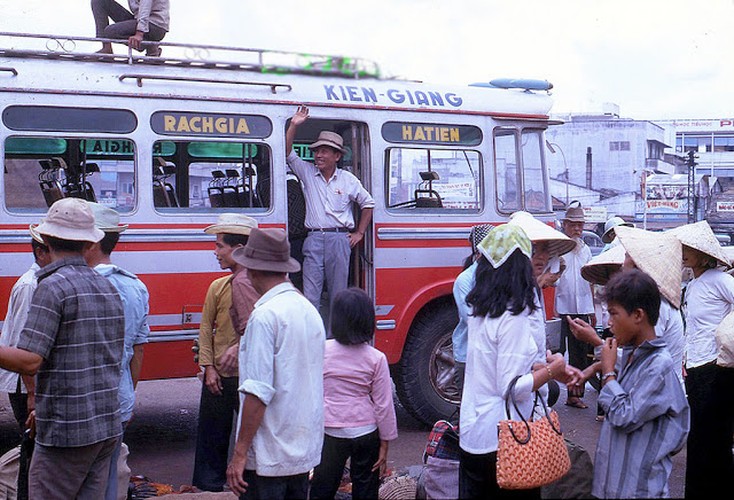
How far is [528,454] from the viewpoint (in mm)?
3578

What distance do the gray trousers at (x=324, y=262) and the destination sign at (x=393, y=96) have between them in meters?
1.24

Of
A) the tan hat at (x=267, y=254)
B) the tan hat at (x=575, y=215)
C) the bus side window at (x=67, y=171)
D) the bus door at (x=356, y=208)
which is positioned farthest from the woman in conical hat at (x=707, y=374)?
the bus side window at (x=67, y=171)

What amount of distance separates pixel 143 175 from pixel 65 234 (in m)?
2.97

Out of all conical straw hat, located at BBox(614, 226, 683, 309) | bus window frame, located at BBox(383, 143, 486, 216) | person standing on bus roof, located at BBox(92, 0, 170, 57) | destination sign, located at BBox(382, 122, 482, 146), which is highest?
person standing on bus roof, located at BBox(92, 0, 170, 57)

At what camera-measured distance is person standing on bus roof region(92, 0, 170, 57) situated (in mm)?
7750

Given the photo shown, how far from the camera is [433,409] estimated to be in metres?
7.87

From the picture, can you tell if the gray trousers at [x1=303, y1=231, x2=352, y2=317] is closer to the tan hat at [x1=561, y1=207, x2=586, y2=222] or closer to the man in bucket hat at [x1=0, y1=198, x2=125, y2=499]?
the tan hat at [x1=561, y1=207, x2=586, y2=222]

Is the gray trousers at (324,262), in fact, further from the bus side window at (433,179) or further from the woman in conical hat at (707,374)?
the woman in conical hat at (707,374)

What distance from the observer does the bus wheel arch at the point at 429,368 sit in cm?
787

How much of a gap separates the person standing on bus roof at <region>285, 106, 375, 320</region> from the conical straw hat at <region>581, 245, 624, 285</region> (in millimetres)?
2534

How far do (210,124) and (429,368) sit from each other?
293 cm

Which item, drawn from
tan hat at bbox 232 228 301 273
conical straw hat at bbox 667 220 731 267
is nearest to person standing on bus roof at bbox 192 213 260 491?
tan hat at bbox 232 228 301 273

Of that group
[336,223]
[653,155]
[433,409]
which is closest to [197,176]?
[336,223]

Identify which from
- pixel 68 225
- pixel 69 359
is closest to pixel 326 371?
pixel 69 359
